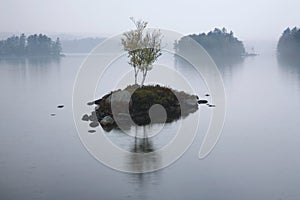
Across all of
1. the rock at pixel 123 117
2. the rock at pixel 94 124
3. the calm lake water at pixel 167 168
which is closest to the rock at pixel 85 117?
the calm lake water at pixel 167 168

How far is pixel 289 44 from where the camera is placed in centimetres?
3638

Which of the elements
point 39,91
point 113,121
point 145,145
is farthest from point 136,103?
point 39,91

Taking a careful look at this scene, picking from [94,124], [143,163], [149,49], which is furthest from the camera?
[149,49]

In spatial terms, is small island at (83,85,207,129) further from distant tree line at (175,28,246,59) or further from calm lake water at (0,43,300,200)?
distant tree line at (175,28,246,59)

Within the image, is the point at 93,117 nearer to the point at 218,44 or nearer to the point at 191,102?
the point at 191,102

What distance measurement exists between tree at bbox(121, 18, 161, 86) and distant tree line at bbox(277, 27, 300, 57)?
2707 centimetres

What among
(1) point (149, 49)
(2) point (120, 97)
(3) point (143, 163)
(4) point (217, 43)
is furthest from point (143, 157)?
(4) point (217, 43)

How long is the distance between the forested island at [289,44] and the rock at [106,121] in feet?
95.7

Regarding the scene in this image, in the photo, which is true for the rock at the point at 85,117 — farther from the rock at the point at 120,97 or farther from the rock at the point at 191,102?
the rock at the point at 191,102

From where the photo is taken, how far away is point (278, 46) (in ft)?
126

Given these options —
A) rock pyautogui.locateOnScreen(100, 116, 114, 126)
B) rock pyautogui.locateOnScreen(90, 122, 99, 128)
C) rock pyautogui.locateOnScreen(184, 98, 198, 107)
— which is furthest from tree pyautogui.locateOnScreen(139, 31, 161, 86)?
rock pyautogui.locateOnScreen(90, 122, 99, 128)

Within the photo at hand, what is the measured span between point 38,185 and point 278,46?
123ft

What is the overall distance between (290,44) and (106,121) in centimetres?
3267

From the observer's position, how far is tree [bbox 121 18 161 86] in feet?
29.8
